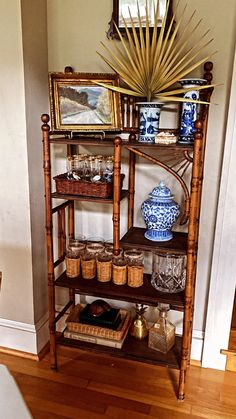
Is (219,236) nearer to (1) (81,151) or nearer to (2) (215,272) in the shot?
(2) (215,272)

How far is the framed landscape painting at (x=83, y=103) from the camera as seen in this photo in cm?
180

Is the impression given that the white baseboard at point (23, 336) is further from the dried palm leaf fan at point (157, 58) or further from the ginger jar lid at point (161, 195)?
the dried palm leaf fan at point (157, 58)

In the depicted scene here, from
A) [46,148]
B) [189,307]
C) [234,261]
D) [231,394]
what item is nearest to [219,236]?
[234,261]

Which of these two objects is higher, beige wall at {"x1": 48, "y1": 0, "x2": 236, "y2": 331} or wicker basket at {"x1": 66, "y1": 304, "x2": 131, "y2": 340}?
beige wall at {"x1": 48, "y1": 0, "x2": 236, "y2": 331}

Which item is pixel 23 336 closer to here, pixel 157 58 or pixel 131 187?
pixel 131 187

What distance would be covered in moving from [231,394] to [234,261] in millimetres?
695

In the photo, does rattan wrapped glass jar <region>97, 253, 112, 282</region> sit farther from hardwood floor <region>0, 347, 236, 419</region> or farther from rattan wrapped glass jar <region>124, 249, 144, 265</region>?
Answer: hardwood floor <region>0, 347, 236, 419</region>

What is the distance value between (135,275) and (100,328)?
1.37 ft

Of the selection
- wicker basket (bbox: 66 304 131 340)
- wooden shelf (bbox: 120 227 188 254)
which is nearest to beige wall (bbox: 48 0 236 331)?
wooden shelf (bbox: 120 227 188 254)

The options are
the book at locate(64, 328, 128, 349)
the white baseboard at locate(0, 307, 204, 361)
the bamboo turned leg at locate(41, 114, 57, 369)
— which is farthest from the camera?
the white baseboard at locate(0, 307, 204, 361)

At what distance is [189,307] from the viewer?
5.87 ft

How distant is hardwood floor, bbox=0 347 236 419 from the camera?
1.81 meters

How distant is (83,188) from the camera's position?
1.84m

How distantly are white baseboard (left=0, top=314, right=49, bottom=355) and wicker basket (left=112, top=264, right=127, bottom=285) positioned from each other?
24.1 inches
